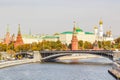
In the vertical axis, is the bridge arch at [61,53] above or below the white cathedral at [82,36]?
below

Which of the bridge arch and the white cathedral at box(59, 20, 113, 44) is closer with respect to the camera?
the bridge arch

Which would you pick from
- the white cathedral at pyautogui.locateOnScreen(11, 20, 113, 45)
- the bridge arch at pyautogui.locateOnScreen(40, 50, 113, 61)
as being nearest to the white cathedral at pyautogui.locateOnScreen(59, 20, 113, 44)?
the white cathedral at pyautogui.locateOnScreen(11, 20, 113, 45)

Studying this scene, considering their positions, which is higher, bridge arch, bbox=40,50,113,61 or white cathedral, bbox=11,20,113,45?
white cathedral, bbox=11,20,113,45

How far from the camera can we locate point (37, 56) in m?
95.0

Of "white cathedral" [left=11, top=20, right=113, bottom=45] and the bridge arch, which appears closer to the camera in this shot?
the bridge arch

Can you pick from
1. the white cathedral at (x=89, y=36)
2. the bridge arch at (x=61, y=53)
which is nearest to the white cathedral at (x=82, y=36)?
the white cathedral at (x=89, y=36)

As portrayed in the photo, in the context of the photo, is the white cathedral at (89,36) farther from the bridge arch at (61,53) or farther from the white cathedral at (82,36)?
the bridge arch at (61,53)

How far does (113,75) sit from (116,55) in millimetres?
21911

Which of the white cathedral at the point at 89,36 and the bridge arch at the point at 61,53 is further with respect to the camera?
the white cathedral at the point at 89,36

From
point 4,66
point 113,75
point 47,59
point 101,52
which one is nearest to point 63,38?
point 47,59

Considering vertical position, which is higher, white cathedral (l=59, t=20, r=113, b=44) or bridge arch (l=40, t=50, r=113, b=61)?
white cathedral (l=59, t=20, r=113, b=44)

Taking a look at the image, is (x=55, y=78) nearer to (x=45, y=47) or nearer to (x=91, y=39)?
(x=45, y=47)

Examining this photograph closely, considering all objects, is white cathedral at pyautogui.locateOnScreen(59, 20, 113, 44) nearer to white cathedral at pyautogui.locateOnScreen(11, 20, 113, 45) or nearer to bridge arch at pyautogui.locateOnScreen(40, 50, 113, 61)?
white cathedral at pyautogui.locateOnScreen(11, 20, 113, 45)

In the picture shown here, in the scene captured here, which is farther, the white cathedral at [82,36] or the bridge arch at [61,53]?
the white cathedral at [82,36]
